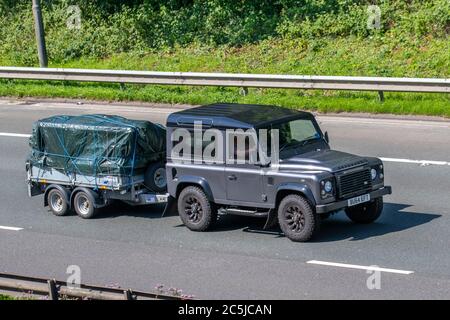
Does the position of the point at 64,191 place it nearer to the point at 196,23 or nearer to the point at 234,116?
the point at 234,116

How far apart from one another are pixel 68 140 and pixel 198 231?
3134 mm

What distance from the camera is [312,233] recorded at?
14852 mm

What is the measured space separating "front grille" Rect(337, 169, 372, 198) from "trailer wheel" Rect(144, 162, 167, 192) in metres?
3.54

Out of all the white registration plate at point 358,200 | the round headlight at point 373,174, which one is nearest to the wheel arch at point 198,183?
the white registration plate at point 358,200

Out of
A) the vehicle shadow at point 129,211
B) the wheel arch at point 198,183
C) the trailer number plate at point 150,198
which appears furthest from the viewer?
the vehicle shadow at point 129,211

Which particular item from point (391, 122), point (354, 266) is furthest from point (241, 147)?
point (391, 122)

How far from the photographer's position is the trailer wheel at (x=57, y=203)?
17.6m

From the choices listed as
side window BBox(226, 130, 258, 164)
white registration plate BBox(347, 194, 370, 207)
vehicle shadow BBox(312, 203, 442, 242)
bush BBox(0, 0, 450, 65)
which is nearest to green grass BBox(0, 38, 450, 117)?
bush BBox(0, 0, 450, 65)

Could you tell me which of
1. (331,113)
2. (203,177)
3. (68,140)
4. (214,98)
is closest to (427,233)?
(203,177)

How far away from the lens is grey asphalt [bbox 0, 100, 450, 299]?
13.2m

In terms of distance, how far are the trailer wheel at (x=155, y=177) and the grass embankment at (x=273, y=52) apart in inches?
322

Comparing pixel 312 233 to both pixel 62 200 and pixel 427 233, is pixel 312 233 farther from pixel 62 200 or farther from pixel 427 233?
pixel 62 200

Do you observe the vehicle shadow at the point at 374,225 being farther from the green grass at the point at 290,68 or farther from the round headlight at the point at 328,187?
the green grass at the point at 290,68

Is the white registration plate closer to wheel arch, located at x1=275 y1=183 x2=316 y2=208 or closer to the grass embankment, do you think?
wheel arch, located at x1=275 y1=183 x2=316 y2=208
